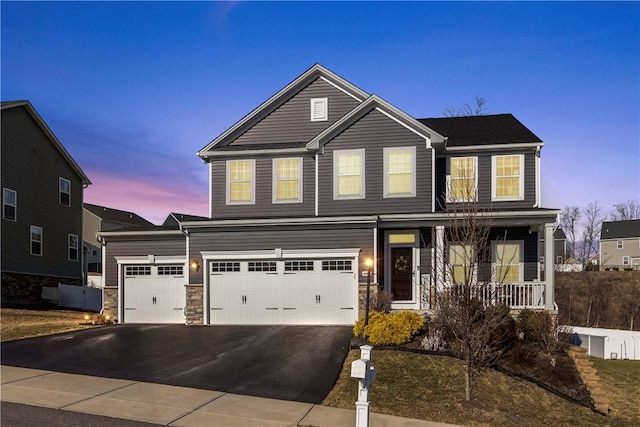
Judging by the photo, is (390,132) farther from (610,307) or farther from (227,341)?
(610,307)

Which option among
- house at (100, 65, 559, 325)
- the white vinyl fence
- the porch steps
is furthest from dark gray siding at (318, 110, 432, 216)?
the white vinyl fence

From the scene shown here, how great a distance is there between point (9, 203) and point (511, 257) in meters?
24.0

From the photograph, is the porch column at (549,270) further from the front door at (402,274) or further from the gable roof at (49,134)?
the gable roof at (49,134)

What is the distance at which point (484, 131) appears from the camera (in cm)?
1892

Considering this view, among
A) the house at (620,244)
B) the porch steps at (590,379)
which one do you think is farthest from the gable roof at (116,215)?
the house at (620,244)

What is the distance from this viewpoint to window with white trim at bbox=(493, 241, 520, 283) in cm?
1719

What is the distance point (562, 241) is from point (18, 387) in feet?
228

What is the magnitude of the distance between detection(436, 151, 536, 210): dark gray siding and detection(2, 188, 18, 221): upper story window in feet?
69.4

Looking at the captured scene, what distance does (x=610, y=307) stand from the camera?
102ft

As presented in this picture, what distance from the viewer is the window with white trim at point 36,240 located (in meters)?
25.7

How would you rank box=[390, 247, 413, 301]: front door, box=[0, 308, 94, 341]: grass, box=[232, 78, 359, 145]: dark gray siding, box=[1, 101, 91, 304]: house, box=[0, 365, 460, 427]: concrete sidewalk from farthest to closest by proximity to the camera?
box=[1, 101, 91, 304]: house, box=[232, 78, 359, 145]: dark gray siding, box=[390, 247, 413, 301]: front door, box=[0, 308, 94, 341]: grass, box=[0, 365, 460, 427]: concrete sidewalk

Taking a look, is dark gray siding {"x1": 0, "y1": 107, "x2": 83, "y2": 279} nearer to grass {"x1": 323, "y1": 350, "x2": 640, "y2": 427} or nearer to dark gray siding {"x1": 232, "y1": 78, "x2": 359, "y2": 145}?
dark gray siding {"x1": 232, "y1": 78, "x2": 359, "y2": 145}

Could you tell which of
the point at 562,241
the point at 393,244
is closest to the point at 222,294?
the point at 393,244

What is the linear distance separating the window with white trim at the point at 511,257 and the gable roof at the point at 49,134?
78.8 ft
